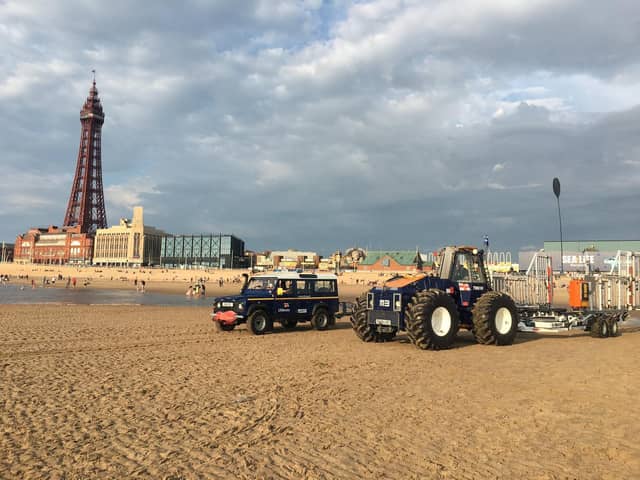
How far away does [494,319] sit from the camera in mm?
12109

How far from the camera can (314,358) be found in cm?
1063

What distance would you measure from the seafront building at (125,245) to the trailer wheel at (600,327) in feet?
492

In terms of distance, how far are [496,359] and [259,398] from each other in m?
5.83

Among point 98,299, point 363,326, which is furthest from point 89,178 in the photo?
point 363,326

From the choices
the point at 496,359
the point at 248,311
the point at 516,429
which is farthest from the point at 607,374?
the point at 248,311

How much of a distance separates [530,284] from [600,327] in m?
2.36

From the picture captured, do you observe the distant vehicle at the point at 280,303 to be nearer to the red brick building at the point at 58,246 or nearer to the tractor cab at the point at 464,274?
the tractor cab at the point at 464,274

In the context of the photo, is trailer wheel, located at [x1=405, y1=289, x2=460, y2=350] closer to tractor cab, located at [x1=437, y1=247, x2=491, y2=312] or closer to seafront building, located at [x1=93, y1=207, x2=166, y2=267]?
tractor cab, located at [x1=437, y1=247, x2=491, y2=312]

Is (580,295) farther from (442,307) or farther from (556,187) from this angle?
(442,307)

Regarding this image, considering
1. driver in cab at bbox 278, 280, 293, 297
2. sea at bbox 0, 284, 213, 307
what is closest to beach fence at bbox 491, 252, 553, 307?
driver in cab at bbox 278, 280, 293, 297

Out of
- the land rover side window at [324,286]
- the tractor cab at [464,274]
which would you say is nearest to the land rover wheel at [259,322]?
the land rover side window at [324,286]

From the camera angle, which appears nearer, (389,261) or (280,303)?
(280,303)

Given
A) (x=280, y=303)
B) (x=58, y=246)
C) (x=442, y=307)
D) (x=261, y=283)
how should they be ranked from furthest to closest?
(x=58, y=246)
(x=261, y=283)
(x=280, y=303)
(x=442, y=307)

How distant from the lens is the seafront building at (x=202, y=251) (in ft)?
478
